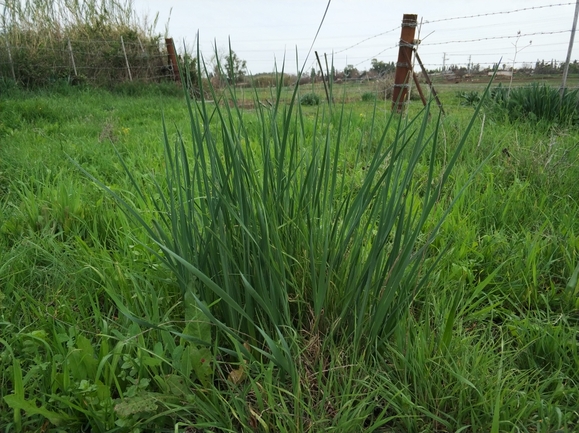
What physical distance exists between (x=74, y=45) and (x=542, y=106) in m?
8.63

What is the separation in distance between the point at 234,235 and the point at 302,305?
278 mm

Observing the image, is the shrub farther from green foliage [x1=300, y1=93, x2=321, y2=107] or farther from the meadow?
the meadow

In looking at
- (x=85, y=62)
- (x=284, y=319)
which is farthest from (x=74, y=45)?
(x=284, y=319)

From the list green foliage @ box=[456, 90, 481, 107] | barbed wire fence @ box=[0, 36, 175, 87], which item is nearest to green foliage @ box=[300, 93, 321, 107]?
green foliage @ box=[456, 90, 481, 107]

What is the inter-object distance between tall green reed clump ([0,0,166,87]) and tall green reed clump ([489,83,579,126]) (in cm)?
765

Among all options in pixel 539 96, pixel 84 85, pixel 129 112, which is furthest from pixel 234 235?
pixel 84 85

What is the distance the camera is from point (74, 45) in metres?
8.50

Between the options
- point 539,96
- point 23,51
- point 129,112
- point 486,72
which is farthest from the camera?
point 23,51

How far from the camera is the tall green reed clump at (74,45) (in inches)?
305

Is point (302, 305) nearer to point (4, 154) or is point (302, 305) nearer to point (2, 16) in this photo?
point (4, 154)

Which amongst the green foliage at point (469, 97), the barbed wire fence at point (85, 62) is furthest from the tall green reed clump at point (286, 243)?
the barbed wire fence at point (85, 62)

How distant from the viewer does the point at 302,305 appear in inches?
45.7

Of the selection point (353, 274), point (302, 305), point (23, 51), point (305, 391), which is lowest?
point (305, 391)

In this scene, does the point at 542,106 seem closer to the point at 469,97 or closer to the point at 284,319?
the point at 469,97
